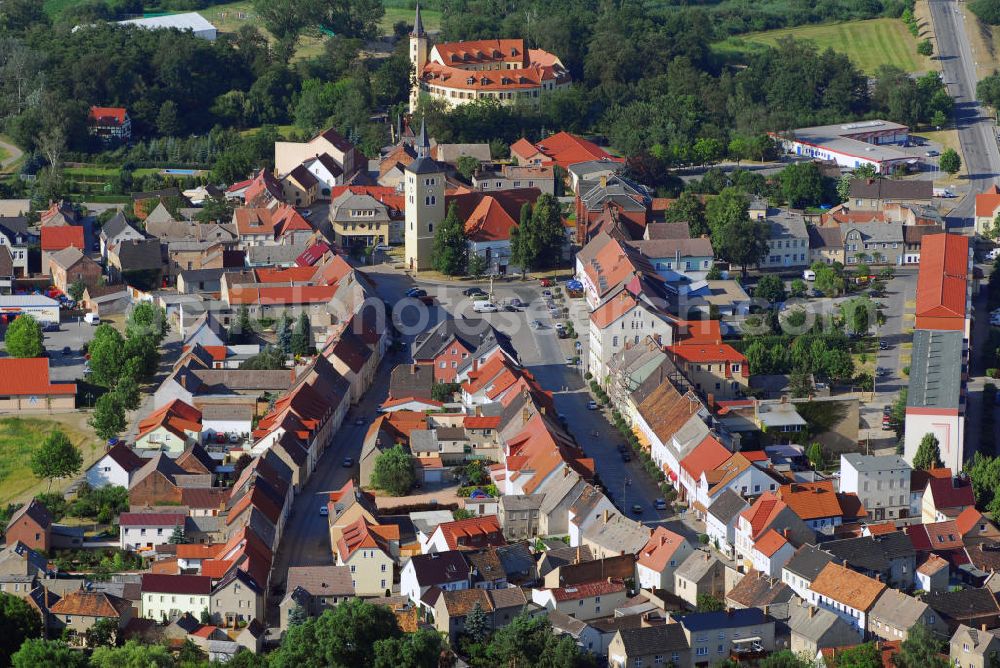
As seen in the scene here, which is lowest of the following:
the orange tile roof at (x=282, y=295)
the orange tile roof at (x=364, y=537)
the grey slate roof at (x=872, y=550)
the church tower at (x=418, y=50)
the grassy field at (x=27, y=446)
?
the grassy field at (x=27, y=446)

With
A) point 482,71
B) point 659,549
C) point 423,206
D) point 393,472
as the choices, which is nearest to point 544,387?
point 393,472

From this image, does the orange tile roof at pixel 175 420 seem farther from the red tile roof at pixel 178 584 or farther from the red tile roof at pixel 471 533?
the red tile roof at pixel 471 533

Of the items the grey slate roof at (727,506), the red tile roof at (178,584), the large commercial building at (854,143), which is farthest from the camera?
the large commercial building at (854,143)

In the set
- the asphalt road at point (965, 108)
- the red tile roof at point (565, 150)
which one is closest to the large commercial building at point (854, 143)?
the asphalt road at point (965, 108)

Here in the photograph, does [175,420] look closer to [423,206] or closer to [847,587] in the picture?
[423,206]

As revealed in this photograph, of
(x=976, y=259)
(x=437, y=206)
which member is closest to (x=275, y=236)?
(x=437, y=206)

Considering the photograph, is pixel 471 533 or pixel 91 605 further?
pixel 471 533

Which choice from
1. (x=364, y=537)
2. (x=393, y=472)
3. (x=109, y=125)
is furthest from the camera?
(x=109, y=125)
